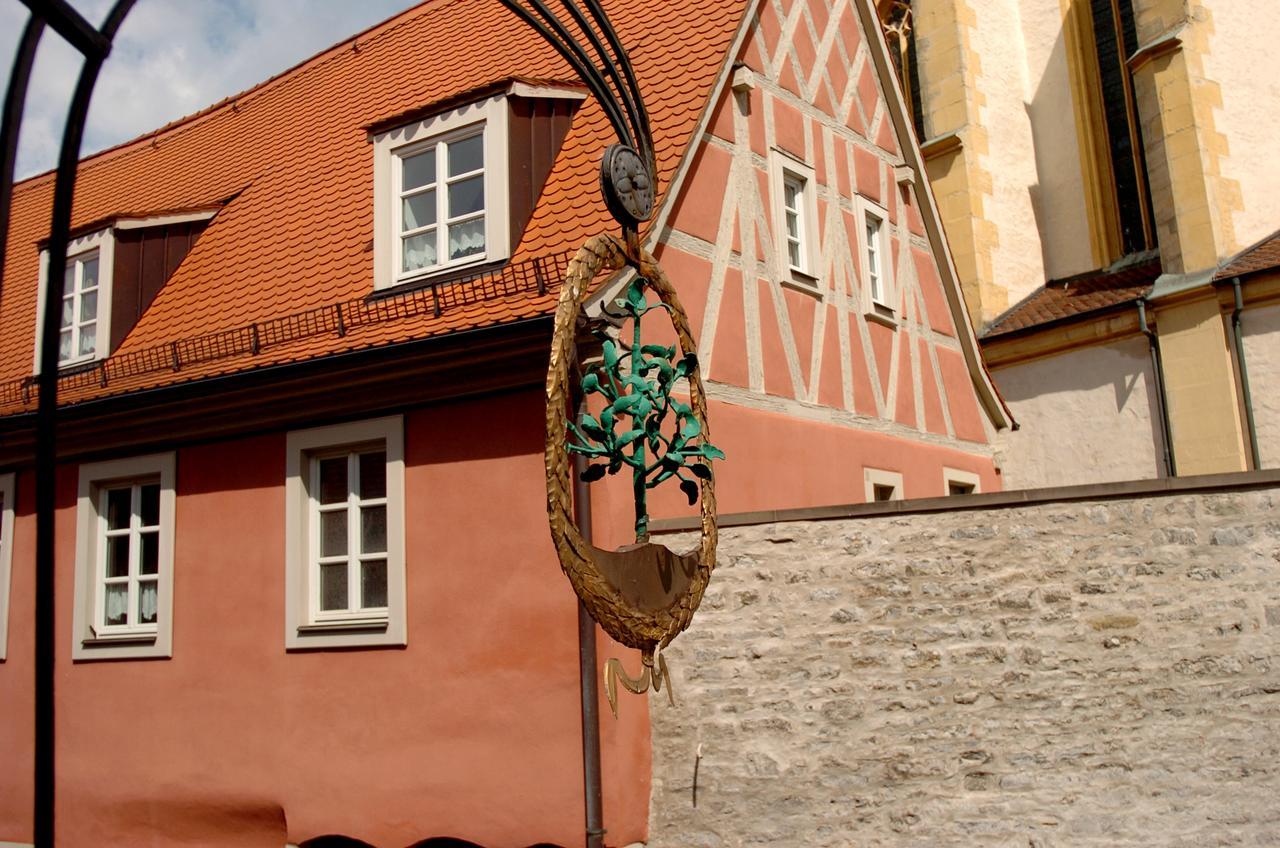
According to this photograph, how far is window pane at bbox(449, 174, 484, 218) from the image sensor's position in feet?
30.7

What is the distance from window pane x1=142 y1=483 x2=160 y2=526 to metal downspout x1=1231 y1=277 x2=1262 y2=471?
11.3 metres

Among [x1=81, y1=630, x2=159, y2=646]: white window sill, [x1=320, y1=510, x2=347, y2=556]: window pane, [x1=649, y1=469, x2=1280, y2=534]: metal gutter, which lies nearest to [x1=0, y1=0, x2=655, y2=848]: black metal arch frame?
[x1=649, y1=469, x2=1280, y2=534]: metal gutter

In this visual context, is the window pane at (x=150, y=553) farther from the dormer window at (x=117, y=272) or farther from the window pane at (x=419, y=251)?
the window pane at (x=419, y=251)

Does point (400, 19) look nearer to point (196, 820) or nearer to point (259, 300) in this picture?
point (259, 300)

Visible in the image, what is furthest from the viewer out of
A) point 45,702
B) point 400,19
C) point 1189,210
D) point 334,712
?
point 1189,210

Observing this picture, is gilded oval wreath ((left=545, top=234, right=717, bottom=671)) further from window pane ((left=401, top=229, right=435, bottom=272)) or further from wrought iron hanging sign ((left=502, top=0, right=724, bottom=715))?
window pane ((left=401, top=229, right=435, bottom=272))

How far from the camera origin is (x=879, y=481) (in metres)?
10.9

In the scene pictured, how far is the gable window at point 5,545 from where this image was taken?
10.8 m

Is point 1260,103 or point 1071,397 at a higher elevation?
point 1260,103

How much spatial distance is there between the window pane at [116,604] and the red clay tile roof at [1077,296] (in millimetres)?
11381

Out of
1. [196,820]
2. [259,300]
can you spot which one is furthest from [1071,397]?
[196,820]

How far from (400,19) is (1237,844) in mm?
10618

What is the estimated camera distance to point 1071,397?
1641 centimetres

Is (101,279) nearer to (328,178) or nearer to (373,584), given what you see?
(328,178)
